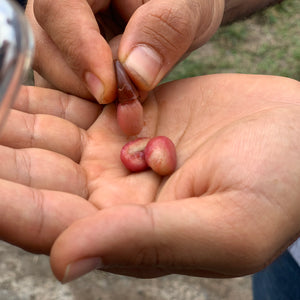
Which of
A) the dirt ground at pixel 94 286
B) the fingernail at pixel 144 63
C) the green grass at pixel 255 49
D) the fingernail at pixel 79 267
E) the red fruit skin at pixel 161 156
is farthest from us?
the green grass at pixel 255 49

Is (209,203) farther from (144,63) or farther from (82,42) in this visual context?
(82,42)

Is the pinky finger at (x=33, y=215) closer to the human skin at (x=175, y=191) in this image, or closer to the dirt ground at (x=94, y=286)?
the human skin at (x=175, y=191)

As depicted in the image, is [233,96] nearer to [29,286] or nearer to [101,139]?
[101,139]

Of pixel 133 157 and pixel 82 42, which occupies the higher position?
pixel 82 42

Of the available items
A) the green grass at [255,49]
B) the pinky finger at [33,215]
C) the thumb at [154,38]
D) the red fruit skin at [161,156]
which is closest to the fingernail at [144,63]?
the thumb at [154,38]

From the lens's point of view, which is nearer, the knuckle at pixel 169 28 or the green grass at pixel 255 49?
the knuckle at pixel 169 28

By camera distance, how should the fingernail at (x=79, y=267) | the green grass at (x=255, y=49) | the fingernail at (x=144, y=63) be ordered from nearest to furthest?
the fingernail at (x=79, y=267) → the fingernail at (x=144, y=63) → the green grass at (x=255, y=49)

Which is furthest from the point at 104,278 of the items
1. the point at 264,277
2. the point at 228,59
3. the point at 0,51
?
the point at 228,59

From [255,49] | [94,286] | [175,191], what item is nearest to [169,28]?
[175,191]
